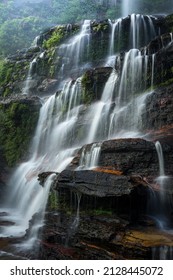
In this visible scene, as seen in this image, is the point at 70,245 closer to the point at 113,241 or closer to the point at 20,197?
the point at 113,241

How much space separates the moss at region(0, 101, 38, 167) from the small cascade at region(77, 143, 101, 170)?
868 cm

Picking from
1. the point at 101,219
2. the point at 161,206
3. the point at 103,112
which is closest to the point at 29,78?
the point at 103,112

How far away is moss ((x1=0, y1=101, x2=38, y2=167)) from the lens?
20231 mm

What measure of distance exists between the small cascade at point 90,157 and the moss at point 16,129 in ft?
28.5

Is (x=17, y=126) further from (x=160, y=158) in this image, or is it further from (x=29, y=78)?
(x=160, y=158)

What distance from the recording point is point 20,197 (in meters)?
15.4

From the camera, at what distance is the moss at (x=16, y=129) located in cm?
2023

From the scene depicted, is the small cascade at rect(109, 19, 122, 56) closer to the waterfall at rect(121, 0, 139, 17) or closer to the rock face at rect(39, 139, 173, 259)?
the waterfall at rect(121, 0, 139, 17)

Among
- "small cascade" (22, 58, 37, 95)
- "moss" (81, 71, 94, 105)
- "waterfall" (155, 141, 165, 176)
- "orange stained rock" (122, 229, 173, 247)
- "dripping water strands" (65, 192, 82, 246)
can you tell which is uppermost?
"small cascade" (22, 58, 37, 95)

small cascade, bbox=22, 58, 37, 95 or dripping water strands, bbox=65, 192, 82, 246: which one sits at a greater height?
small cascade, bbox=22, 58, 37, 95

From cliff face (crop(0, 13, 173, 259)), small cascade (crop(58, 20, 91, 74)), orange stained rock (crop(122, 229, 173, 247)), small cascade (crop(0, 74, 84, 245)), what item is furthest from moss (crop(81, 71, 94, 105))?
orange stained rock (crop(122, 229, 173, 247))

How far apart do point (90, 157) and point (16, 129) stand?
1086 centimetres

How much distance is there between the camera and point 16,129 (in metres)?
21.4

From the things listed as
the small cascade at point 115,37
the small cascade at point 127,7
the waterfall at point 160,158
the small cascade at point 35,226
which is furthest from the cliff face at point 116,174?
the small cascade at point 127,7
